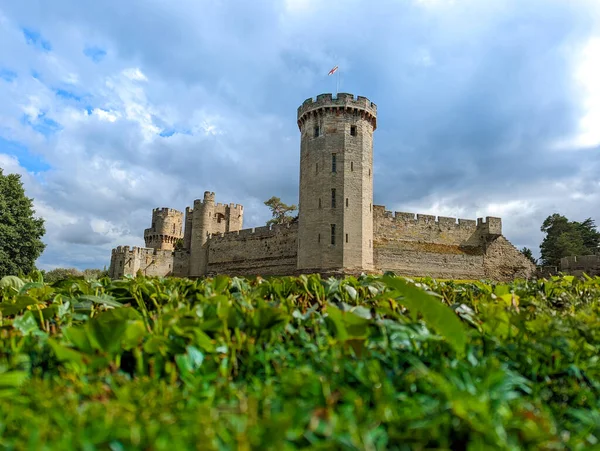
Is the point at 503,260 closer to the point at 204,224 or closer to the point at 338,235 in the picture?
the point at 338,235

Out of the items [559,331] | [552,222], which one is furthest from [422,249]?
[559,331]

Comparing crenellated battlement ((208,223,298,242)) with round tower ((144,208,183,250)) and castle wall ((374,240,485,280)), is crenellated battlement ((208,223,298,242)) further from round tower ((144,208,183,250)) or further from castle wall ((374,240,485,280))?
round tower ((144,208,183,250))

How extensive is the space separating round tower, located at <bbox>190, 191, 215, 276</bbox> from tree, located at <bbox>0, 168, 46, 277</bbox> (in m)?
15.4

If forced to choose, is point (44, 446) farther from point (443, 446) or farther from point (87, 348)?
point (443, 446)

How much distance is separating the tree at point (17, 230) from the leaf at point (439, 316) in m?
38.4

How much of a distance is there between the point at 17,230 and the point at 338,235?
25.6 metres

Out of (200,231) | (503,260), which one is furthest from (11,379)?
(200,231)

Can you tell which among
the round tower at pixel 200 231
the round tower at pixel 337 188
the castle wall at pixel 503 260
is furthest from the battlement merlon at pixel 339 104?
the round tower at pixel 200 231

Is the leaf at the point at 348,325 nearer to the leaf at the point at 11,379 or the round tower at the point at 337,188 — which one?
the leaf at the point at 11,379

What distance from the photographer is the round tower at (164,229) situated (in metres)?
55.3

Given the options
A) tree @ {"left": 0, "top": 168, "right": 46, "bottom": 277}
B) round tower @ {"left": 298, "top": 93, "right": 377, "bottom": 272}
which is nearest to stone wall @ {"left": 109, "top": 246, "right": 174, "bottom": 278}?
tree @ {"left": 0, "top": 168, "right": 46, "bottom": 277}

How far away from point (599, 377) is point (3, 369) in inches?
90.4

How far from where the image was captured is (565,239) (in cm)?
5228

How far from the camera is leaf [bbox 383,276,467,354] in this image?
1771 millimetres
